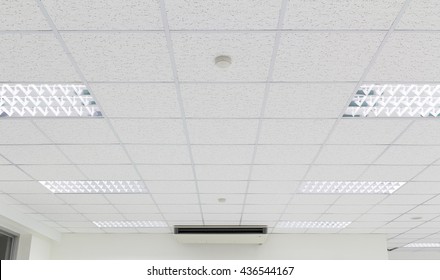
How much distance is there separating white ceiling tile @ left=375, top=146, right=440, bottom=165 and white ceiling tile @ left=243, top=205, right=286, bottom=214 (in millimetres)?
1920

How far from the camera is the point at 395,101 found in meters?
2.97

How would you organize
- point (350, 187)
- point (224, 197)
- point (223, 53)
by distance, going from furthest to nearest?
1. point (224, 197)
2. point (350, 187)
3. point (223, 53)

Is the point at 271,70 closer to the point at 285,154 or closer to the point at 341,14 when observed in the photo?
the point at 341,14

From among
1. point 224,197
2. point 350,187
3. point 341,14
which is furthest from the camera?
point 224,197

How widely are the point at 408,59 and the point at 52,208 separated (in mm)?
4950

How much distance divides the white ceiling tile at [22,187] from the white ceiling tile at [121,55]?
2.58 metres

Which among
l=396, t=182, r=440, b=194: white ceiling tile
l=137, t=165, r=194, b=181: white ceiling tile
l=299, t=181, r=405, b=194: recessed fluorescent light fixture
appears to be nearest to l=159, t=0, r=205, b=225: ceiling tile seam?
l=137, t=165, r=194, b=181: white ceiling tile

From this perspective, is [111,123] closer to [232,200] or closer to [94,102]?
[94,102]

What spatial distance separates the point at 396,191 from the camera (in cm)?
505

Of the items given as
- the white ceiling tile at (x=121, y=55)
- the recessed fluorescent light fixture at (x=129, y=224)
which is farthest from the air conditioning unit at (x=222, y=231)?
the white ceiling tile at (x=121, y=55)

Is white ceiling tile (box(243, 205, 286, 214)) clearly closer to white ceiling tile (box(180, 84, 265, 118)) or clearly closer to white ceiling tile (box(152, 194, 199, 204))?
white ceiling tile (box(152, 194, 199, 204))

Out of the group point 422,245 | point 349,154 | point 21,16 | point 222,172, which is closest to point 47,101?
point 21,16

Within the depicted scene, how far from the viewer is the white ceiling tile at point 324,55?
2.24 metres

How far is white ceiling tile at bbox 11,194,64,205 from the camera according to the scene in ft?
17.1
